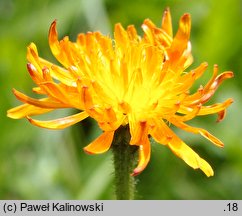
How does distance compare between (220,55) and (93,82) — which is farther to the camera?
(220,55)

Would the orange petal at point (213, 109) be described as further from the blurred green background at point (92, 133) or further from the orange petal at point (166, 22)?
the blurred green background at point (92, 133)

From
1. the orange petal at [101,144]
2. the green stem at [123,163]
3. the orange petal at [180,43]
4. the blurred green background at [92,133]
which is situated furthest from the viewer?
the blurred green background at [92,133]

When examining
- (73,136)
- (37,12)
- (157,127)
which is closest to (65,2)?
(37,12)

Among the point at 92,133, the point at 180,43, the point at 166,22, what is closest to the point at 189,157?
the point at 180,43

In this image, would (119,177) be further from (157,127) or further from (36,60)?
(36,60)

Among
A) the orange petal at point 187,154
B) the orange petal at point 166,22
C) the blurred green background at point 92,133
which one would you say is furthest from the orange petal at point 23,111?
the blurred green background at point 92,133

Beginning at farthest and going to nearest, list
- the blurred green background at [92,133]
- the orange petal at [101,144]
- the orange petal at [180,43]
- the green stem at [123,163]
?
the blurred green background at [92,133]
the orange petal at [180,43]
the green stem at [123,163]
the orange petal at [101,144]

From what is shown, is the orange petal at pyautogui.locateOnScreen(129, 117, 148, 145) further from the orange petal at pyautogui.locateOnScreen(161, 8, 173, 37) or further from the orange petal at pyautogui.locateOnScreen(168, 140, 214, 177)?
the orange petal at pyautogui.locateOnScreen(161, 8, 173, 37)
